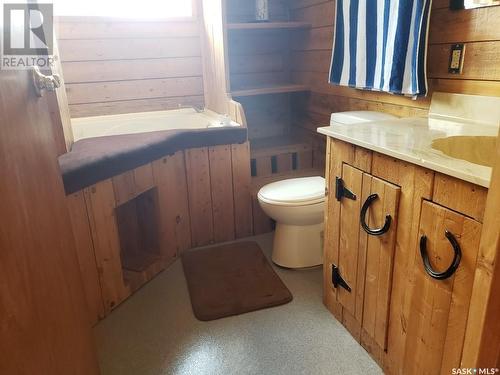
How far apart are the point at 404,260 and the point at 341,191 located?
1.22ft

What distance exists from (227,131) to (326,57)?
0.81 meters

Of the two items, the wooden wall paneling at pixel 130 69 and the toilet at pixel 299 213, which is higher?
the wooden wall paneling at pixel 130 69

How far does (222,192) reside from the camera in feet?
7.75

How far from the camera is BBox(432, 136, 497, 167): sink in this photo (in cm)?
131

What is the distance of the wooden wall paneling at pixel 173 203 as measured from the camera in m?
2.08

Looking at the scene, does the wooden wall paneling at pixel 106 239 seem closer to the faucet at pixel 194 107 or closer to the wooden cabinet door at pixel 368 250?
the wooden cabinet door at pixel 368 250

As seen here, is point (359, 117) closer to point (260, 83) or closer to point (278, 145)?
point (278, 145)

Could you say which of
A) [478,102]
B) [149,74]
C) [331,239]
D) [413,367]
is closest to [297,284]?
[331,239]

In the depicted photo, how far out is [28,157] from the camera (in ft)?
2.96

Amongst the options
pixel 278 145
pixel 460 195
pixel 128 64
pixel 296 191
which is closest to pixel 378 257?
pixel 460 195

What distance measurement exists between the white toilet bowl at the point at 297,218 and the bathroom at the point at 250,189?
0.01 meters

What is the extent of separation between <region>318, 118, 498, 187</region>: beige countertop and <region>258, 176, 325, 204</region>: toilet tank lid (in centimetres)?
49

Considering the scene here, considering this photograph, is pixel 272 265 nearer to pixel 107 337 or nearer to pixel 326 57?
pixel 107 337

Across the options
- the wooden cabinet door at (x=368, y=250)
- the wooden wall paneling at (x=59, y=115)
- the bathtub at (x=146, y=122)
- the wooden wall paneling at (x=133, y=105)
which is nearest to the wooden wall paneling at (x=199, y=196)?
the bathtub at (x=146, y=122)
